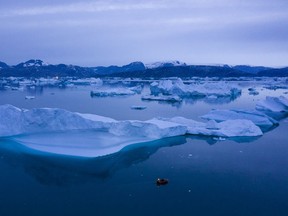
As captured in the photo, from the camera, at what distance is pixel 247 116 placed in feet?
39.0

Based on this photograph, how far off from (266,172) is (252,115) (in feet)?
19.6

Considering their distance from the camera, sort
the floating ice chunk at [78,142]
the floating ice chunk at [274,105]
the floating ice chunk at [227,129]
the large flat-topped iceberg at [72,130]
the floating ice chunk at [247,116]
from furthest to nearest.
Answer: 1. the floating ice chunk at [274,105]
2. the floating ice chunk at [247,116]
3. the floating ice chunk at [227,129]
4. the large flat-topped iceberg at [72,130]
5. the floating ice chunk at [78,142]

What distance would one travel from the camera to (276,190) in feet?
18.0

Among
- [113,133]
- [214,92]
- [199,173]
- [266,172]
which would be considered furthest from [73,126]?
[214,92]

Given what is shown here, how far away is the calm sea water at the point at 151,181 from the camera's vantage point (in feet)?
15.9

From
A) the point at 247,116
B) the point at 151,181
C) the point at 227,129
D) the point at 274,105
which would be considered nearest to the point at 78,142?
the point at 151,181

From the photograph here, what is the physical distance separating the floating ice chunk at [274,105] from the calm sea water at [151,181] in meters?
6.86

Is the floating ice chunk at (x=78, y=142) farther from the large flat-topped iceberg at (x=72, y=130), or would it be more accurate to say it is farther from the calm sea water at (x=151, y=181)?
the calm sea water at (x=151, y=181)

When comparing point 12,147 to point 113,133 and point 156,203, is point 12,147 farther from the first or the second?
point 156,203

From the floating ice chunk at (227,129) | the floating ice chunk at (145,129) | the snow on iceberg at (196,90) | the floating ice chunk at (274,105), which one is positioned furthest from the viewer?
the snow on iceberg at (196,90)

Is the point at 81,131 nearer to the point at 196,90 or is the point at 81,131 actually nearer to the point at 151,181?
the point at 151,181

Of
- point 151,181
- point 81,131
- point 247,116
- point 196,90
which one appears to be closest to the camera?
point 151,181

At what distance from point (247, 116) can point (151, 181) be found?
23.3ft

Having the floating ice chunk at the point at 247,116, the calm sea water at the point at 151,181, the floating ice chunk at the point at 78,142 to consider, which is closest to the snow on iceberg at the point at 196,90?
the floating ice chunk at the point at 247,116
